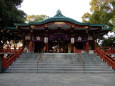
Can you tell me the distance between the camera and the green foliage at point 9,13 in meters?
14.8

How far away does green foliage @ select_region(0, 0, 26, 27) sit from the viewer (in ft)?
48.6

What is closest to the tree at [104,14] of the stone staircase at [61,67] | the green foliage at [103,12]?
the green foliage at [103,12]

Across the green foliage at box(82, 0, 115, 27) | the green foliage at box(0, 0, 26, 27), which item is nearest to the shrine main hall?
the green foliage at box(0, 0, 26, 27)

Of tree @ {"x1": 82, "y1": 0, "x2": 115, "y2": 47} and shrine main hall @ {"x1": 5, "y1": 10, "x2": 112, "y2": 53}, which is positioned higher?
tree @ {"x1": 82, "y1": 0, "x2": 115, "y2": 47}

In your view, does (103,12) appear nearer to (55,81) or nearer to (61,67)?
(61,67)

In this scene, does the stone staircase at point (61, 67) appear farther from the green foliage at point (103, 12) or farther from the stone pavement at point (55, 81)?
the green foliage at point (103, 12)

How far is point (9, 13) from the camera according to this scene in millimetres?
16078

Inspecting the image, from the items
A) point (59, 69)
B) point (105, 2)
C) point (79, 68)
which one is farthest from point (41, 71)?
point (105, 2)

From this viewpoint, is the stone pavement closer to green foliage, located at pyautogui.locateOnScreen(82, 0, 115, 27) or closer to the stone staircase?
the stone staircase

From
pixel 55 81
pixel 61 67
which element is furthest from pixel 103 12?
pixel 55 81

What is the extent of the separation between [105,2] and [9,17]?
15867mm

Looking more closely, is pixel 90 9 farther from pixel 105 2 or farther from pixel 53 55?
pixel 53 55

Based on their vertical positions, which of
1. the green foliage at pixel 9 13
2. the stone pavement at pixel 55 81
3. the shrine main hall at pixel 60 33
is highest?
the green foliage at pixel 9 13

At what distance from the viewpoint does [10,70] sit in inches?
381
